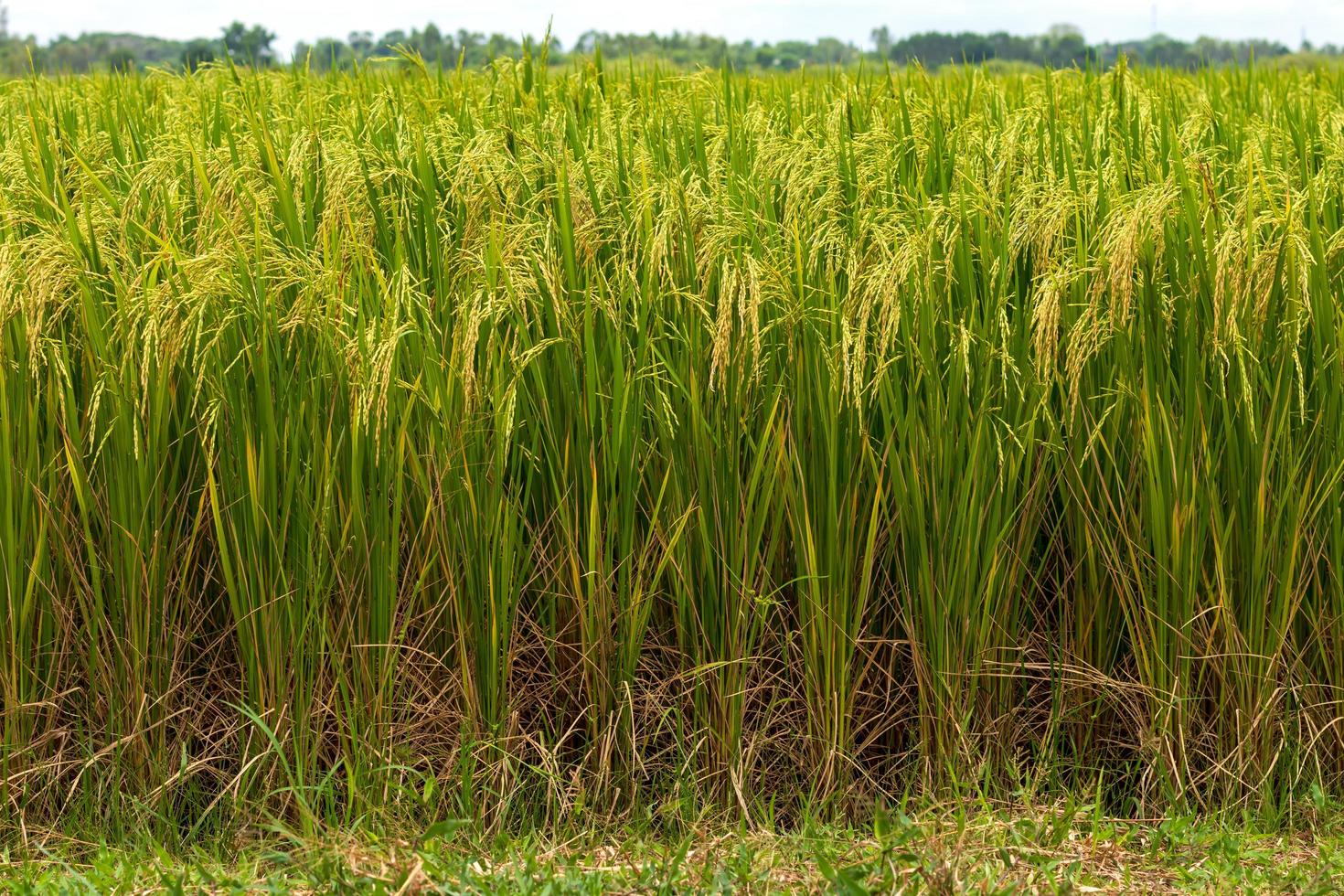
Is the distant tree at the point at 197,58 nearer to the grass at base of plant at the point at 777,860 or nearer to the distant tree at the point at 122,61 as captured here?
the distant tree at the point at 122,61

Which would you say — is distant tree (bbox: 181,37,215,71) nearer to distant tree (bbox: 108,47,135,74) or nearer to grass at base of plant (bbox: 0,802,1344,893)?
distant tree (bbox: 108,47,135,74)

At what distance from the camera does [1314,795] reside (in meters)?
2.72

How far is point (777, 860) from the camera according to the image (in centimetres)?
242

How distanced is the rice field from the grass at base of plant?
85 mm

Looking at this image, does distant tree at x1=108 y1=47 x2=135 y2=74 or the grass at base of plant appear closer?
the grass at base of plant

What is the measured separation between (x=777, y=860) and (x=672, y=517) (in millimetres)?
708

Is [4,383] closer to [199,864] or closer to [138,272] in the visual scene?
[138,272]

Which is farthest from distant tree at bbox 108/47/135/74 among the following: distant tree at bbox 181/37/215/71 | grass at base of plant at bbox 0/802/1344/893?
grass at base of plant at bbox 0/802/1344/893

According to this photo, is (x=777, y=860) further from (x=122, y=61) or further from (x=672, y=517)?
(x=122, y=61)

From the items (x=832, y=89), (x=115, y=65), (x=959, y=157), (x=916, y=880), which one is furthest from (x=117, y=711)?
(x=115, y=65)

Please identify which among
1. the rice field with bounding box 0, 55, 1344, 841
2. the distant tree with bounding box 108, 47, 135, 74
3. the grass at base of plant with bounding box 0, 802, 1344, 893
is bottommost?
the grass at base of plant with bounding box 0, 802, 1344, 893

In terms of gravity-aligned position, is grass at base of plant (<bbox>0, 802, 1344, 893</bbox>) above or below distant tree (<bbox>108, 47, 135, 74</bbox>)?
below

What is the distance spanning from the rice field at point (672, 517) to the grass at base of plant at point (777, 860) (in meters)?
0.09

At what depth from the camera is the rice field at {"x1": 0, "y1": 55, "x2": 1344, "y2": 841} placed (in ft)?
8.36
